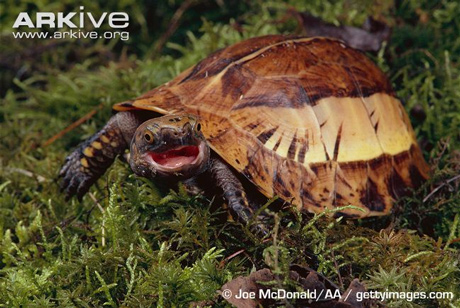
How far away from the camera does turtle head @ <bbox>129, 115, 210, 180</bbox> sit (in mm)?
2426

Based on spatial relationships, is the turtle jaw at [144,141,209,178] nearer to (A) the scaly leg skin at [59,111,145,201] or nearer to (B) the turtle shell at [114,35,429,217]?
(B) the turtle shell at [114,35,429,217]

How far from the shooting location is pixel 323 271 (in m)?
2.46

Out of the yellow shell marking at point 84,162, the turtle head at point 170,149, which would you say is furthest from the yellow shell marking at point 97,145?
the turtle head at point 170,149

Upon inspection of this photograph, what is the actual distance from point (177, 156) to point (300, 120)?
0.70 metres

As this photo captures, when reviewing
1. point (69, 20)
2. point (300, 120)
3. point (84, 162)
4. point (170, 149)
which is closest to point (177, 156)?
point (170, 149)

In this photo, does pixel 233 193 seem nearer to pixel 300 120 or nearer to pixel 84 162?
pixel 300 120

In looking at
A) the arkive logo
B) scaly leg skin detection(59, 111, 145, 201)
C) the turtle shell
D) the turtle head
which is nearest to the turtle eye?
the turtle head

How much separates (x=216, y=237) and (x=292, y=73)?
1017 millimetres

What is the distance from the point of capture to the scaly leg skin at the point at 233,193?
259cm

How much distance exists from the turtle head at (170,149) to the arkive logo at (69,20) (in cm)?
295

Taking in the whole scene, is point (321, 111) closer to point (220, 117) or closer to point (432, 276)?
point (220, 117)

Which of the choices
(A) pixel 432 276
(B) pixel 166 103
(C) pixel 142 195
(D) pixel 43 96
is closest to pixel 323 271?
(A) pixel 432 276

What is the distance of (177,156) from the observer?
262cm

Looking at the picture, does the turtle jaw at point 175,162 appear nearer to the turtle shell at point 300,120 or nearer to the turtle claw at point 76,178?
the turtle shell at point 300,120
